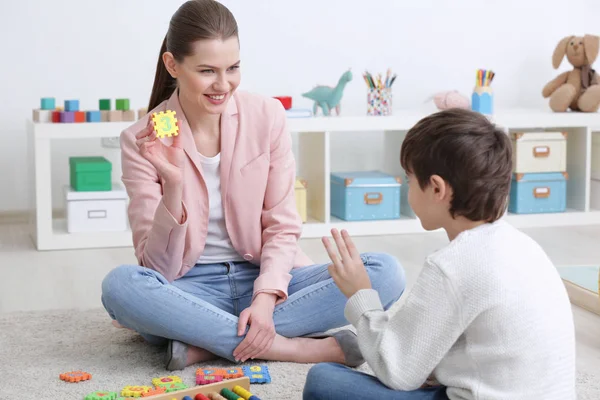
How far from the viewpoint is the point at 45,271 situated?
2793 millimetres

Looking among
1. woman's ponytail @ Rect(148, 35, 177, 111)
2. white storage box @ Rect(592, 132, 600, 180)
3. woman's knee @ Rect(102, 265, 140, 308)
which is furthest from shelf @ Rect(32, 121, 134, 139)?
white storage box @ Rect(592, 132, 600, 180)

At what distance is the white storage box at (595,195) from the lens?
3.70 m

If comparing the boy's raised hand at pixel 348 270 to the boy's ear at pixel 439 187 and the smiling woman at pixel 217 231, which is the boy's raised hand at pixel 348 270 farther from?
the smiling woman at pixel 217 231

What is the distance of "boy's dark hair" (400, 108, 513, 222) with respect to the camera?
4.04ft

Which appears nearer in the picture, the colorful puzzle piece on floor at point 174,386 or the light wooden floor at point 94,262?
the colorful puzzle piece on floor at point 174,386

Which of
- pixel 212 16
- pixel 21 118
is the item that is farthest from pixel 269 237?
pixel 21 118

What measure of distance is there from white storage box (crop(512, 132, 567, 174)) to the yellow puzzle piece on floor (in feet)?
6.78

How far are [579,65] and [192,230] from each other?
7.54ft

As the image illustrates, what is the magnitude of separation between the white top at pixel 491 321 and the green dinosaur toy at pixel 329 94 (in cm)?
220

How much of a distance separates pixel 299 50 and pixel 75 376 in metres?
2.34

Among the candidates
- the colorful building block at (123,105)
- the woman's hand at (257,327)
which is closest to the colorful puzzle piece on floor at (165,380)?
the woman's hand at (257,327)

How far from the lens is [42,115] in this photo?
3123 millimetres

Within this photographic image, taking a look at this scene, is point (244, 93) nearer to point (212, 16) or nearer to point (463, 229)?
point (212, 16)

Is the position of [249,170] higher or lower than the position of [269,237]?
higher
